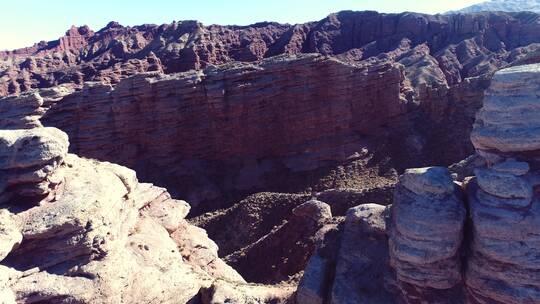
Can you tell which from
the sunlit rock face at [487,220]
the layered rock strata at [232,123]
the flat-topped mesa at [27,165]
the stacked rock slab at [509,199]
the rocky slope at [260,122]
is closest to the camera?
the stacked rock slab at [509,199]

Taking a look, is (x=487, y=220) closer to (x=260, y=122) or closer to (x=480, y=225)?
(x=480, y=225)

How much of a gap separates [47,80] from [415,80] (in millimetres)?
76705

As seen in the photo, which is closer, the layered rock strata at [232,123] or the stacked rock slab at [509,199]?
the stacked rock slab at [509,199]

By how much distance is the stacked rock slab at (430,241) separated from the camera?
1348 cm

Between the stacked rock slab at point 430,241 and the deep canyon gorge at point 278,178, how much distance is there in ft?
0.14

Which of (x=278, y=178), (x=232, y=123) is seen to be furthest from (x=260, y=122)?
(x=278, y=178)

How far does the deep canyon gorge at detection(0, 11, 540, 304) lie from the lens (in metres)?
13.4

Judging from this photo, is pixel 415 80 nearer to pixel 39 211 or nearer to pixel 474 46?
pixel 474 46

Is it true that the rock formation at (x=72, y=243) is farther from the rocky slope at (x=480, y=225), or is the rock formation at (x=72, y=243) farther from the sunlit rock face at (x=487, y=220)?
the sunlit rock face at (x=487, y=220)

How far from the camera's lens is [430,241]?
1346 cm

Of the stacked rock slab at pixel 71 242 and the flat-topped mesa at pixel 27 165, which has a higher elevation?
the flat-topped mesa at pixel 27 165

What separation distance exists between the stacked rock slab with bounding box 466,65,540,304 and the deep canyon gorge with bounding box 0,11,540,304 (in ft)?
0.13

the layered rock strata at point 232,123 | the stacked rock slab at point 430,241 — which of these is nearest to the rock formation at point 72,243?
the stacked rock slab at point 430,241

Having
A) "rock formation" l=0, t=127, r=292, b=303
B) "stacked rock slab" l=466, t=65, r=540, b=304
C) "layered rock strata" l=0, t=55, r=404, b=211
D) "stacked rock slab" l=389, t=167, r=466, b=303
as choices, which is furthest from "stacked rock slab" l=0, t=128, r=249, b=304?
"layered rock strata" l=0, t=55, r=404, b=211
